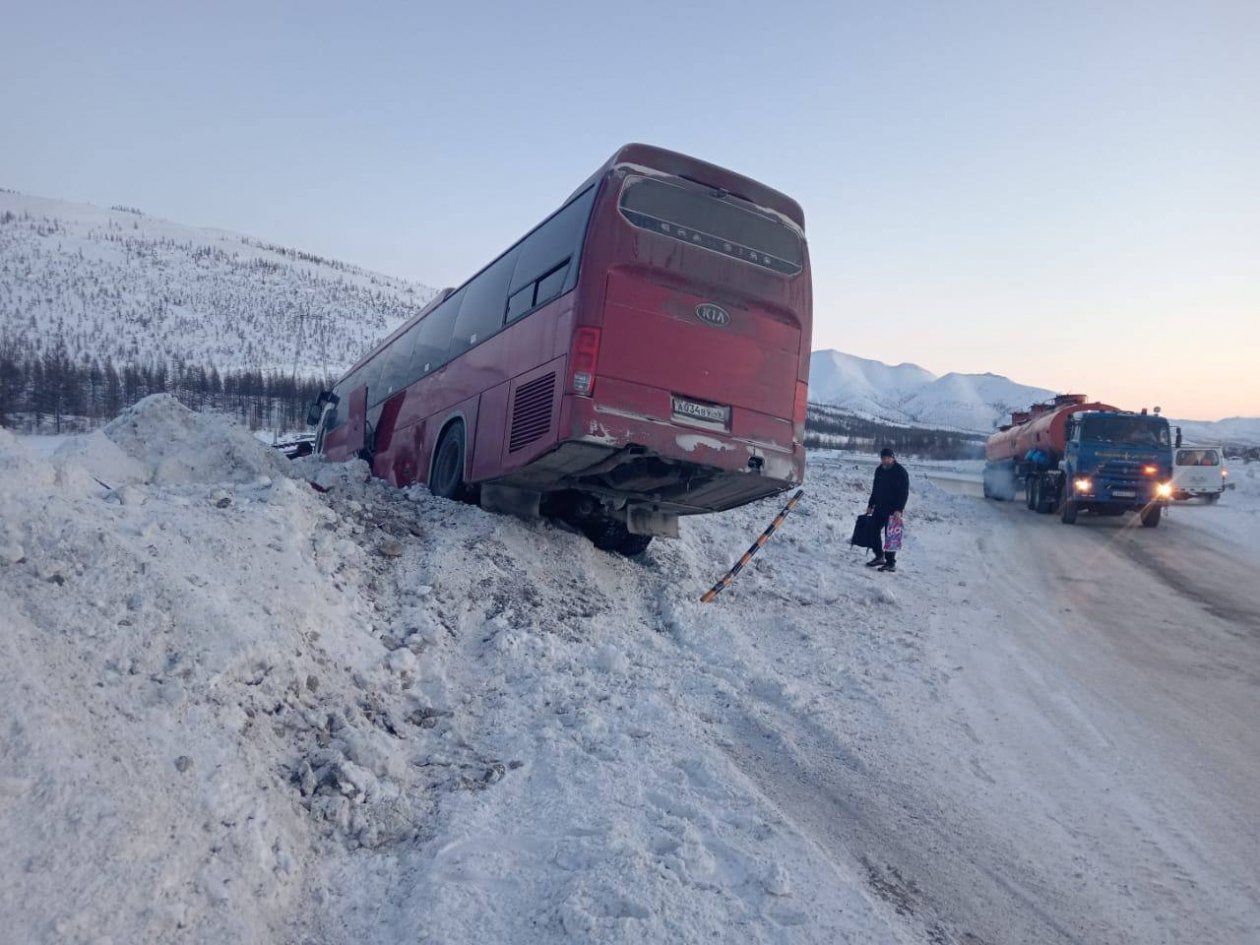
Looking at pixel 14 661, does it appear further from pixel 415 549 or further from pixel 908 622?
pixel 908 622

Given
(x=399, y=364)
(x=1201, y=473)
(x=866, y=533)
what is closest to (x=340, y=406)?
(x=399, y=364)

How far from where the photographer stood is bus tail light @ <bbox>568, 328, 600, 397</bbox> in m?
7.25

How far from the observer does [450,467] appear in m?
10.1

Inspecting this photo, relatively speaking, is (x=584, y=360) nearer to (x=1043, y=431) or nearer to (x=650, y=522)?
(x=650, y=522)

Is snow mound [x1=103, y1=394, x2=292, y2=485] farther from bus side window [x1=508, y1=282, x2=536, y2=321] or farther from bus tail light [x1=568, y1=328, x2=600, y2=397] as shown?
bus tail light [x1=568, y1=328, x2=600, y2=397]

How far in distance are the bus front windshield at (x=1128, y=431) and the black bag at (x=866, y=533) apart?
11.6 m

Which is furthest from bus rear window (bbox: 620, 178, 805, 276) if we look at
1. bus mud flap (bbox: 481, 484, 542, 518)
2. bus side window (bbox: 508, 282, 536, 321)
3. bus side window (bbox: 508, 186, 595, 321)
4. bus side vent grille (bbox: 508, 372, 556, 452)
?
bus mud flap (bbox: 481, 484, 542, 518)

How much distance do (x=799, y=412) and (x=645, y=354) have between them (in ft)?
6.64

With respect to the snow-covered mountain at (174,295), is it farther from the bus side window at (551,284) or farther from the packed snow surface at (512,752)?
the packed snow surface at (512,752)

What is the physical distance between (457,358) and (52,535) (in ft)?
21.5

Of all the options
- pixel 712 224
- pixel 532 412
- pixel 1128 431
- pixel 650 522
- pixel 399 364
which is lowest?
pixel 650 522

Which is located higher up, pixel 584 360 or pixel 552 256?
pixel 552 256

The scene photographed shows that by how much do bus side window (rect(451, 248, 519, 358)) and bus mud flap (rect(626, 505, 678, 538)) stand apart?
258 centimetres

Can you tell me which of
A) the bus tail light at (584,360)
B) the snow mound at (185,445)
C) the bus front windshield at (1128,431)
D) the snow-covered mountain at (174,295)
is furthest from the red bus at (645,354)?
the snow-covered mountain at (174,295)
